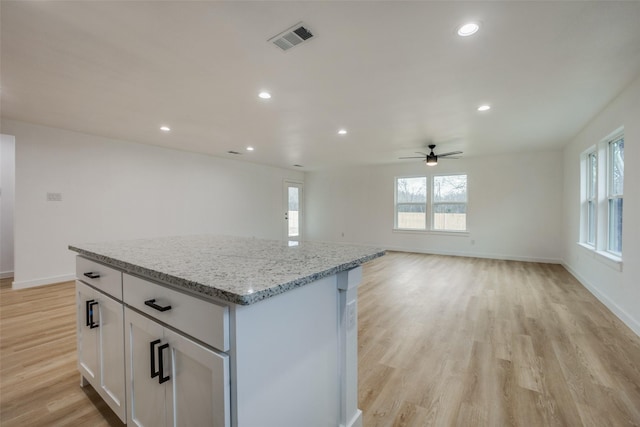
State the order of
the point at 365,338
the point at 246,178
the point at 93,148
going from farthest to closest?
the point at 246,178 < the point at 93,148 < the point at 365,338

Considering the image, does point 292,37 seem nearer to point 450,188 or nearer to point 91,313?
point 91,313

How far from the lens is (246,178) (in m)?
7.33

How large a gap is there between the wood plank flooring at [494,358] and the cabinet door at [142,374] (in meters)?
1.09

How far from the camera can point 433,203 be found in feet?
23.3

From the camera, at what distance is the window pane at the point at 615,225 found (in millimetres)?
3350

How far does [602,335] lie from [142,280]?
12.3 ft

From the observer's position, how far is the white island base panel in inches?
35.1

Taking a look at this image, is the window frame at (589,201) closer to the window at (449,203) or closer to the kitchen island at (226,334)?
the window at (449,203)

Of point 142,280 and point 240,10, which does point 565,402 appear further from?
point 240,10

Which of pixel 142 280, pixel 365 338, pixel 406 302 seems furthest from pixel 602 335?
pixel 142 280

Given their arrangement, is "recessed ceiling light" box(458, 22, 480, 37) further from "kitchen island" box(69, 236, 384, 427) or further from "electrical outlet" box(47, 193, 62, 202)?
"electrical outlet" box(47, 193, 62, 202)

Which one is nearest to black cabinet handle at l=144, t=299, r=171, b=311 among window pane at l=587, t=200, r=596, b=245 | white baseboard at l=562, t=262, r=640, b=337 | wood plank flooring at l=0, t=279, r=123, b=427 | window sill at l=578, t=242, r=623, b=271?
wood plank flooring at l=0, t=279, r=123, b=427

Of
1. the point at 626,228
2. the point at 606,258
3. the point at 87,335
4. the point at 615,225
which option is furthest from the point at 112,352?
the point at 615,225

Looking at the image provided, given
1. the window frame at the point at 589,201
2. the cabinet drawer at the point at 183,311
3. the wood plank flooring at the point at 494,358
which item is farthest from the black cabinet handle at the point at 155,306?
the window frame at the point at 589,201
